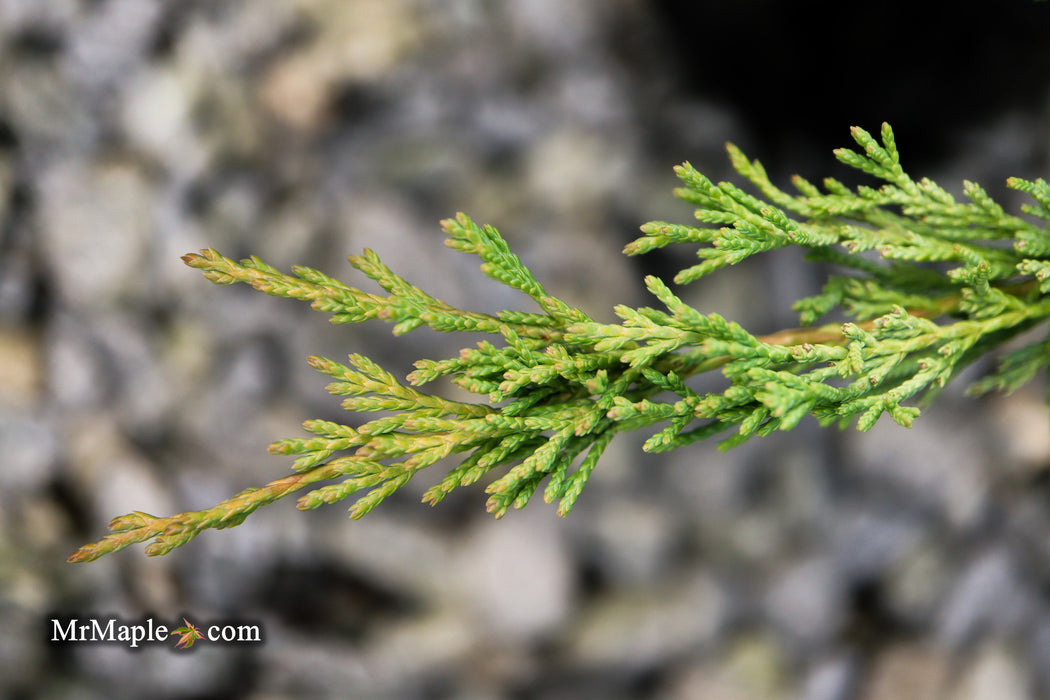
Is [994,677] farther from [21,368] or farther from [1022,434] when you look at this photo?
[21,368]

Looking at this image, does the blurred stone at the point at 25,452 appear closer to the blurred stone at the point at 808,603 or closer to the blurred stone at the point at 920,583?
the blurred stone at the point at 808,603

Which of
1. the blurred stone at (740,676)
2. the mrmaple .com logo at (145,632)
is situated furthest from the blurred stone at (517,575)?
the mrmaple .com logo at (145,632)

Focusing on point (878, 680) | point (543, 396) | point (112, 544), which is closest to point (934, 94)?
point (543, 396)

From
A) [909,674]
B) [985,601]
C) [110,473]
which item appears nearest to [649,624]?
[909,674]

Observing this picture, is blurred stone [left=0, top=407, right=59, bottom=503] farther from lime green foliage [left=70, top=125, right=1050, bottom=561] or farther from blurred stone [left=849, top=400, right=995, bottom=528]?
blurred stone [left=849, top=400, right=995, bottom=528]

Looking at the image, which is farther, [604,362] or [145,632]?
[145,632]

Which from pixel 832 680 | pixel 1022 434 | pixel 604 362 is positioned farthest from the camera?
pixel 832 680
